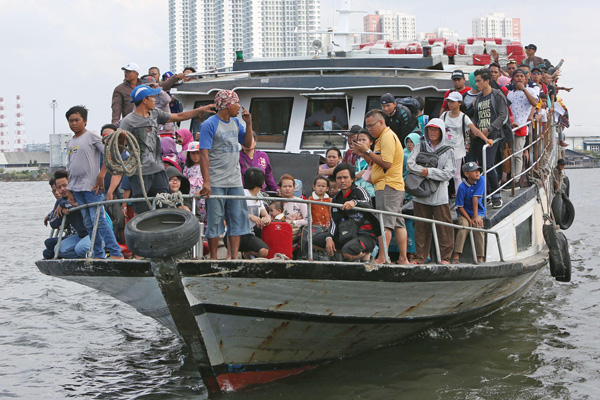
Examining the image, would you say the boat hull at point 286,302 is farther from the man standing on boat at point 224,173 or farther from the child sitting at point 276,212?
the child sitting at point 276,212

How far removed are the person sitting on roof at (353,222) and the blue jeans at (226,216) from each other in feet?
2.81

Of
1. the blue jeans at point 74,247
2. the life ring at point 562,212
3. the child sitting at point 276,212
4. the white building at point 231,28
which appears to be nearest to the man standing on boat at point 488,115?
the child sitting at point 276,212

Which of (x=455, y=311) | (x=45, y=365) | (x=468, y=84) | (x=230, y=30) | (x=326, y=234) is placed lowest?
(x=45, y=365)

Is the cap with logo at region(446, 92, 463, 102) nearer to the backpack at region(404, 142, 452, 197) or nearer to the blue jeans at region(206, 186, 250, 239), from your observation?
the backpack at region(404, 142, 452, 197)

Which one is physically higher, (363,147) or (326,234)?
(363,147)

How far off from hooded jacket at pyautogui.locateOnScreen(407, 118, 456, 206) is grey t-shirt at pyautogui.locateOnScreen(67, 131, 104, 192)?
323cm

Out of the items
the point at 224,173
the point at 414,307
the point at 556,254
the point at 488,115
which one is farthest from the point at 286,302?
the point at 556,254

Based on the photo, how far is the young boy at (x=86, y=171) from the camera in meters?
7.35

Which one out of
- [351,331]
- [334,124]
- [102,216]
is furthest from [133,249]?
[334,124]

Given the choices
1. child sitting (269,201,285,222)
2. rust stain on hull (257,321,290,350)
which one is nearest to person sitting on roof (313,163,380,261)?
child sitting (269,201,285,222)

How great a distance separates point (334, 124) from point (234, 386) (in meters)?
4.48

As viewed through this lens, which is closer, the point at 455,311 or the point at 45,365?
the point at 455,311

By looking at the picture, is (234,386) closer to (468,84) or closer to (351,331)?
(351,331)

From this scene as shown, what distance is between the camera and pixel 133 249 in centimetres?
575
